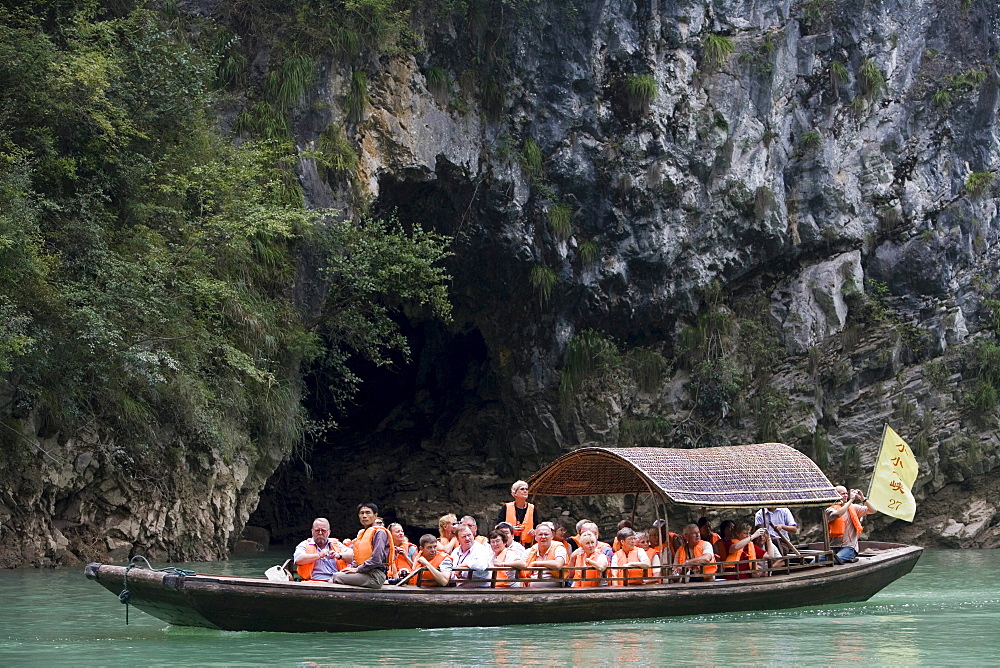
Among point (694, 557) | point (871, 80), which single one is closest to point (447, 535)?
point (694, 557)

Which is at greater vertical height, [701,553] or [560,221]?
[560,221]

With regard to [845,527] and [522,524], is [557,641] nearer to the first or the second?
[522,524]

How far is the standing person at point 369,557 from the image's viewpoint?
9617mm

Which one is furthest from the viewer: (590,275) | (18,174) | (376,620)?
(590,275)

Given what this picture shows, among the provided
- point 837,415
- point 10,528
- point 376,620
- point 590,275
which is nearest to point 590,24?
point 590,275

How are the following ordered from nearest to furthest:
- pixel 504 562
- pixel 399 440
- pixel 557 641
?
pixel 557 641
pixel 504 562
pixel 399 440

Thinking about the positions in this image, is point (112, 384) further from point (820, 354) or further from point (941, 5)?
point (941, 5)

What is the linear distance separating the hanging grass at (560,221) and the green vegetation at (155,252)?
9.84ft

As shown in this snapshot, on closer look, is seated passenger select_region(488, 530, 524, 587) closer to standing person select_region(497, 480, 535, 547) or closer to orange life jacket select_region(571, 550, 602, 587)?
orange life jacket select_region(571, 550, 602, 587)

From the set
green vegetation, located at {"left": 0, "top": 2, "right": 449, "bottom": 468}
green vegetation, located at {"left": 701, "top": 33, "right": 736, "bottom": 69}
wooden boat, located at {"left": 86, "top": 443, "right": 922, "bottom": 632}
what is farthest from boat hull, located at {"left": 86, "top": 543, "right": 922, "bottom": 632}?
green vegetation, located at {"left": 701, "top": 33, "right": 736, "bottom": 69}

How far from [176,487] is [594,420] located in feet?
28.5

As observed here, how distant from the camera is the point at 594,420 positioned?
74.5 ft

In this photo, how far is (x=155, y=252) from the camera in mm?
15805

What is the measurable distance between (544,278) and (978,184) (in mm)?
8904
